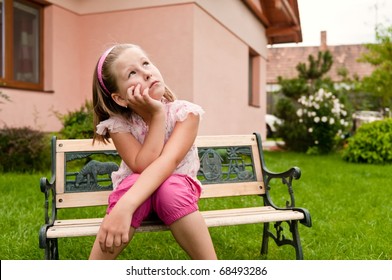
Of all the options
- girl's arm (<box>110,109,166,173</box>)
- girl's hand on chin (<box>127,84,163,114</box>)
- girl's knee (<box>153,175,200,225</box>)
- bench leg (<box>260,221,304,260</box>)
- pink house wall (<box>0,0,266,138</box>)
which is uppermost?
pink house wall (<box>0,0,266,138</box>)

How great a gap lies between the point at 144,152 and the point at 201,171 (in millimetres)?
908

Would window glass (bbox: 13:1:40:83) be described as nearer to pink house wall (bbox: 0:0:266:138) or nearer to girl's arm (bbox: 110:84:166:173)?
pink house wall (bbox: 0:0:266:138)

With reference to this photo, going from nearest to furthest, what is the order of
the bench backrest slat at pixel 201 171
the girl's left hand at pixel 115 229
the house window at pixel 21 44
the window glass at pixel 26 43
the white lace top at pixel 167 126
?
1. the girl's left hand at pixel 115 229
2. the white lace top at pixel 167 126
3. the bench backrest slat at pixel 201 171
4. the house window at pixel 21 44
5. the window glass at pixel 26 43

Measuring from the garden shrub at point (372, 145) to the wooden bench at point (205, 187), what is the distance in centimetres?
660

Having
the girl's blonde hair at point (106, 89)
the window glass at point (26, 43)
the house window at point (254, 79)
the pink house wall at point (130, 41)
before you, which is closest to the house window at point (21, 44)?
the window glass at point (26, 43)

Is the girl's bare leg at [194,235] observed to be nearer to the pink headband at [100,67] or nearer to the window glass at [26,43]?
the pink headband at [100,67]

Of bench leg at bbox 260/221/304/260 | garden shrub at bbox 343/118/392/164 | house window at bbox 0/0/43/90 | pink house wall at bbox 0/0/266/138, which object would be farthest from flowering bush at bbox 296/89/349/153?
bench leg at bbox 260/221/304/260

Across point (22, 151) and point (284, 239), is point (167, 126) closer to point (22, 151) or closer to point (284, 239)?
point (284, 239)

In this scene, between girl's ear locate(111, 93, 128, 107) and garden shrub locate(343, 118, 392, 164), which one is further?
garden shrub locate(343, 118, 392, 164)

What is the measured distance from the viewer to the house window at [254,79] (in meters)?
13.1

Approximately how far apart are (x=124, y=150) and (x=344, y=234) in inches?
82.0

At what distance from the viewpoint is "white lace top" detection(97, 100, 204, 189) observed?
2.26m
